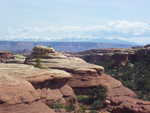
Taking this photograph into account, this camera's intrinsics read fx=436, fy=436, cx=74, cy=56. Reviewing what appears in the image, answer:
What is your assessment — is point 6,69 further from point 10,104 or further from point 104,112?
point 104,112

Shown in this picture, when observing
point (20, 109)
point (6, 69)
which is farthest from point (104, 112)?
point (20, 109)

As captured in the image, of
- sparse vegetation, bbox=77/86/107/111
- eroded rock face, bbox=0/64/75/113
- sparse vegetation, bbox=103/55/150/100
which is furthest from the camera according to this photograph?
sparse vegetation, bbox=103/55/150/100

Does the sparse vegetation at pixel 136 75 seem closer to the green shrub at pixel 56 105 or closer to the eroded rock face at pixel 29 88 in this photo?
the eroded rock face at pixel 29 88

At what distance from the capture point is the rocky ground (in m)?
39.2

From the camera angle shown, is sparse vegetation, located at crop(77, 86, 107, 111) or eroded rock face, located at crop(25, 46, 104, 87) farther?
eroded rock face, located at crop(25, 46, 104, 87)

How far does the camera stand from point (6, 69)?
48.4 metres

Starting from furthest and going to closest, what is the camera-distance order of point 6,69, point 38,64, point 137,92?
point 137,92 < point 38,64 < point 6,69

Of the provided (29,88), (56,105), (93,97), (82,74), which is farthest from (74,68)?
(29,88)

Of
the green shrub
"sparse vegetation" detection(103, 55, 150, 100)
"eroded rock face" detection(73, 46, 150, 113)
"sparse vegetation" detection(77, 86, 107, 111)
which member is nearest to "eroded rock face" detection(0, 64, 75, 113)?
the green shrub

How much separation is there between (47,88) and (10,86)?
15.8 metres

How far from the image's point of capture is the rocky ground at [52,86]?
129 ft

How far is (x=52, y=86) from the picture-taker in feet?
186

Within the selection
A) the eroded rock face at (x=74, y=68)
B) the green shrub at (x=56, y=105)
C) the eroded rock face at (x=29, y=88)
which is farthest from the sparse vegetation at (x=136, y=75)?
the green shrub at (x=56, y=105)

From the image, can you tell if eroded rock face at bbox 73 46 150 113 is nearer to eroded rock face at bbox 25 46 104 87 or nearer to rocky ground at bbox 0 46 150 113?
rocky ground at bbox 0 46 150 113
